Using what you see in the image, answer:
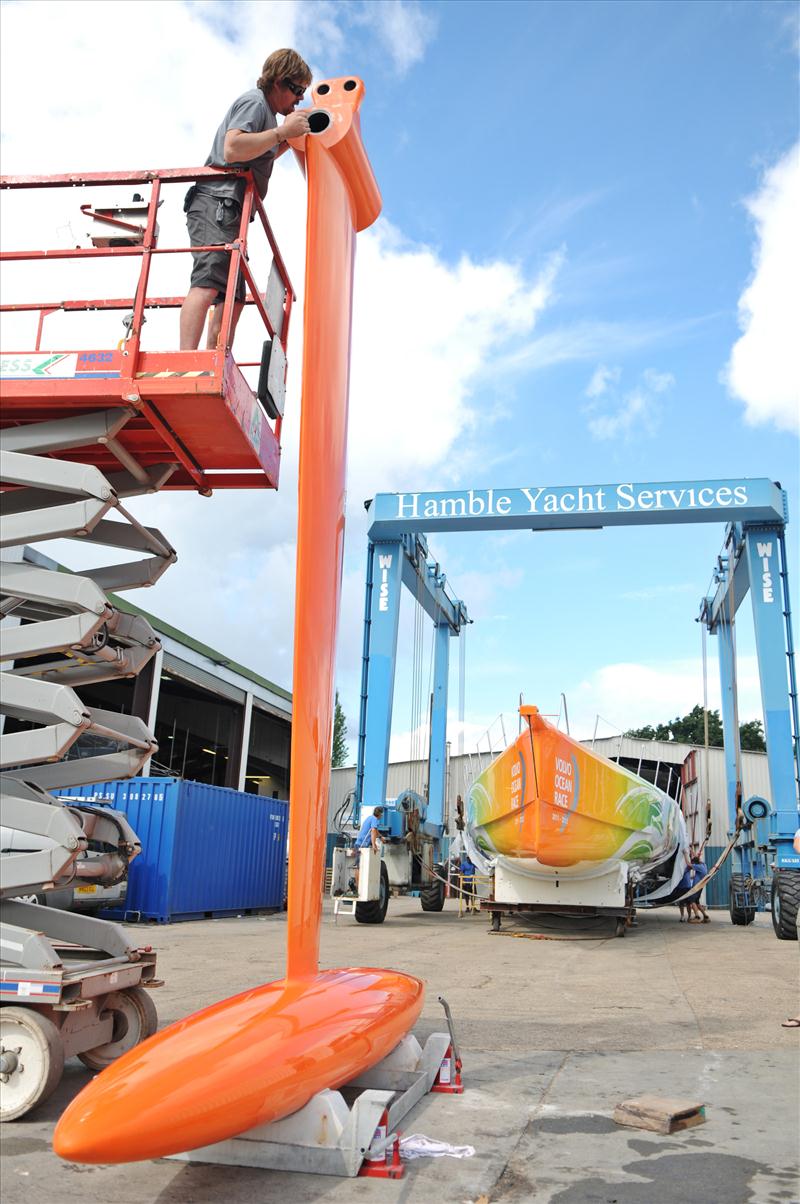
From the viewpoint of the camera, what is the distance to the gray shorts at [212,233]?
16.0 feet

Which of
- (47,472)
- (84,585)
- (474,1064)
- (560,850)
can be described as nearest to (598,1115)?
(474,1064)

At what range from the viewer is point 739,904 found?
1505cm

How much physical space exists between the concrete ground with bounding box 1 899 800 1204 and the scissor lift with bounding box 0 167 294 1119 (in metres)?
0.45

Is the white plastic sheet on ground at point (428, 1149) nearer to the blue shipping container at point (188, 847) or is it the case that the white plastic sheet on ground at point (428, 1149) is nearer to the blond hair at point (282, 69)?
the blond hair at point (282, 69)

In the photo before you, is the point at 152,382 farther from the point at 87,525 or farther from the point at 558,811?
the point at 558,811

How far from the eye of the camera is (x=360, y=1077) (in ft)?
14.3

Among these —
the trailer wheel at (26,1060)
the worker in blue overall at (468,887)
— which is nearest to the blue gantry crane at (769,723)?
the worker in blue overall at (468,887)

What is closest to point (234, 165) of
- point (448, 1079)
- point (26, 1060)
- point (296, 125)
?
point (296, 125)

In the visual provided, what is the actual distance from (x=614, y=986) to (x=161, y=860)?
922 cm

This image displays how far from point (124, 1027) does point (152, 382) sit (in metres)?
3.33

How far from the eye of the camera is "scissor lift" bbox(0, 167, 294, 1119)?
4.16 m

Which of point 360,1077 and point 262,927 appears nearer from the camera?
point 360,1077

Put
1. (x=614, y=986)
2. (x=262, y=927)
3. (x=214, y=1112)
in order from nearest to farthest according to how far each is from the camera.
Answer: (x=214, y=1112)
(x=614, y=986)
(x=262, y=927)

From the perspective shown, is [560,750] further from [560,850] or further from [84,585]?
[84,585]
